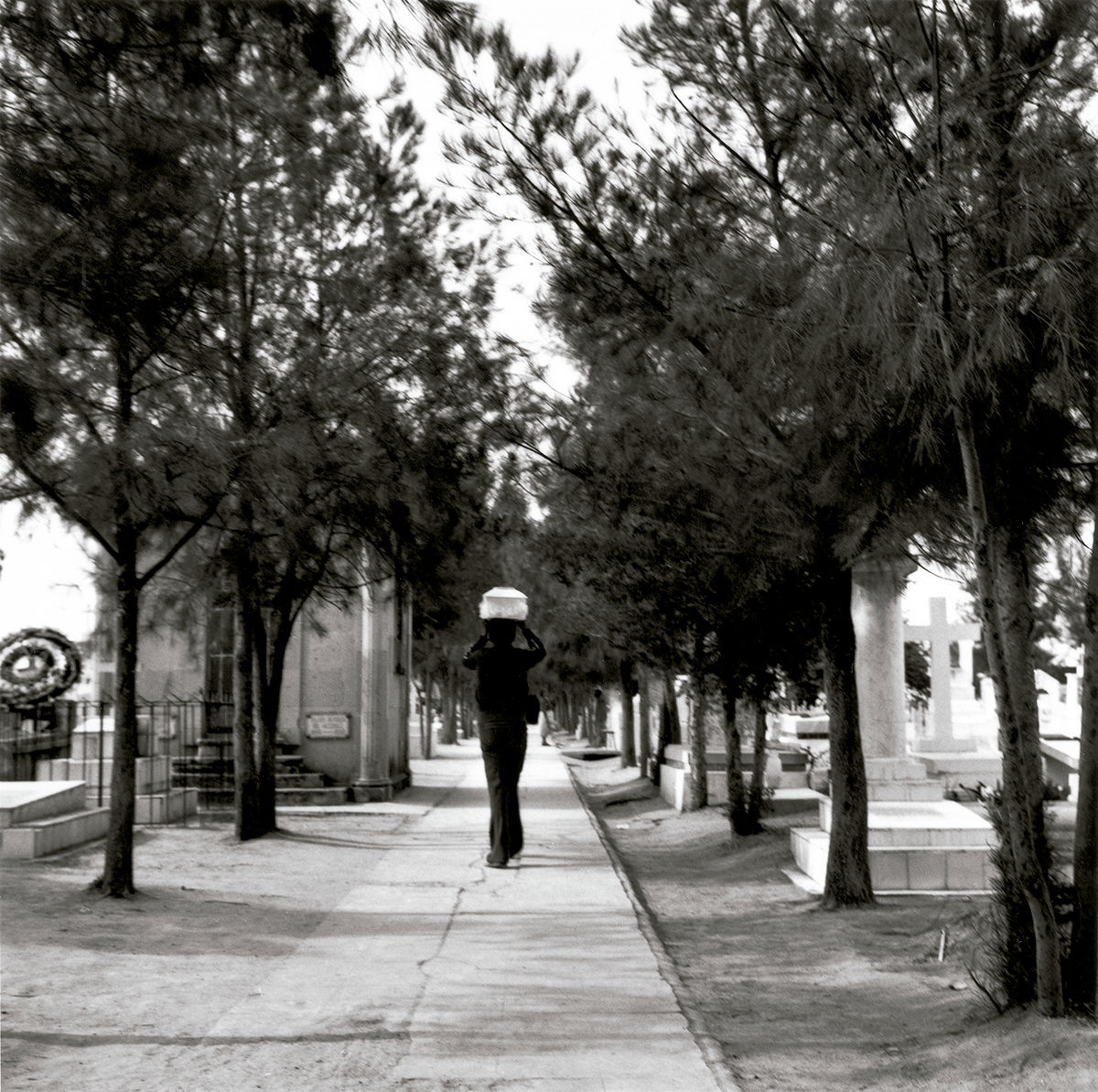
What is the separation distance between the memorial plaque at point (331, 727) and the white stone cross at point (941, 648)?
934 centimetres

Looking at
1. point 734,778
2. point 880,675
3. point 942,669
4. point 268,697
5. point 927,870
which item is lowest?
point 927,870

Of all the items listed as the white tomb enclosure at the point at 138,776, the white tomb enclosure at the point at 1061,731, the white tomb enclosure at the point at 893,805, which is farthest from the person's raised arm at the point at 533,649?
the white tomb enclosure at the point at 138,776

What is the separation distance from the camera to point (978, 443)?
6.62m

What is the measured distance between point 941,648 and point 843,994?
17153 millimetres

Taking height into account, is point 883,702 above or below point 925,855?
above

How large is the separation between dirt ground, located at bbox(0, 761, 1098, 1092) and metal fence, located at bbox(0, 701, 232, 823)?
2.26m

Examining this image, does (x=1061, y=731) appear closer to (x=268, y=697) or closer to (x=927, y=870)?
(x=268, y=697)

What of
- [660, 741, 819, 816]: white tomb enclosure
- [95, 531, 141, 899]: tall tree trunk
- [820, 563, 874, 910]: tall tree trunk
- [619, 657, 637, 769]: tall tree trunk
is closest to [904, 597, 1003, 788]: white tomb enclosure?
[660, 741, 819, 816]: white tomb enclosure

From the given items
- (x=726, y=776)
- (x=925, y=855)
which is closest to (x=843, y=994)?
(x=925, y=855)

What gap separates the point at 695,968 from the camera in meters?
8.79

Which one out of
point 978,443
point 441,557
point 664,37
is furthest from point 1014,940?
point 441,557

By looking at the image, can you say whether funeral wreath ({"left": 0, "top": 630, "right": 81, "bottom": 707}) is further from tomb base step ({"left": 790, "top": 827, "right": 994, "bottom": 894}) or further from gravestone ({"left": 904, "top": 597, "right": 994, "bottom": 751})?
tomb base step ({"left": 790, "top": 827, "right": 994, "bottom": 894})

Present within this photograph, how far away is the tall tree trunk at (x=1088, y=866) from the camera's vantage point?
19.5 ft

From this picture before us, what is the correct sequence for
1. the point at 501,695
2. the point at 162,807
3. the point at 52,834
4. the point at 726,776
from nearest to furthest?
the point at 501,695 < the point at 52,834 < the point at 162,807 < the point at 726,776
